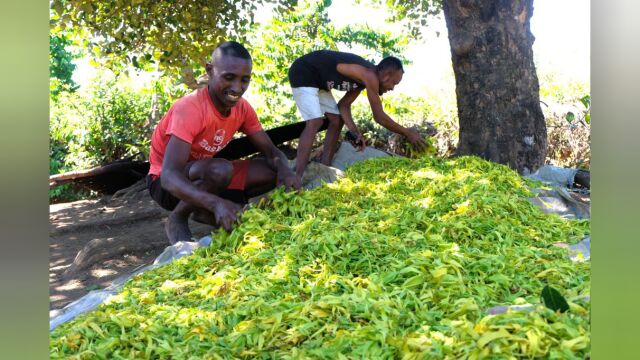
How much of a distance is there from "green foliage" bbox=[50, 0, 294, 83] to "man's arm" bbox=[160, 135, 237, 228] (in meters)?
3.38

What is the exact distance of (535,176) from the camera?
534 cm

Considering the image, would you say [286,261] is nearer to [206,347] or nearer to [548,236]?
[206,347]

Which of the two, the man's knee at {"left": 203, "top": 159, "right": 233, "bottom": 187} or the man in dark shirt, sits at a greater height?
the man in dark shirt

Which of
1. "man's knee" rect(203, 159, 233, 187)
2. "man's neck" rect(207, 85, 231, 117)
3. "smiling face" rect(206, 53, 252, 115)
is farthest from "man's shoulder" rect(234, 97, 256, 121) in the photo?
"man's knee" rect(203, 159, 233, 187)

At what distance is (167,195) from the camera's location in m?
4.40

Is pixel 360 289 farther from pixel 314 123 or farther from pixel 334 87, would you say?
pixel 334 87

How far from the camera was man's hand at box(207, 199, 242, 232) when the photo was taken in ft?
11.3

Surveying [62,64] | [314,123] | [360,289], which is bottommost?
[360,289]

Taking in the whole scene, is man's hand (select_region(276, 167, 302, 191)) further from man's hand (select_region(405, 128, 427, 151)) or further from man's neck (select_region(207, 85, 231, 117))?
man's hand (select_region(405, 128, 427, 151))

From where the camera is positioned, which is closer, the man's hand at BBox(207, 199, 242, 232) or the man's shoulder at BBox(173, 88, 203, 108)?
the man's hand at BBox(207, 199, 242, 232)

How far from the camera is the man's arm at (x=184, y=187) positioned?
3.49 metres

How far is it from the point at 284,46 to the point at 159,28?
348cm

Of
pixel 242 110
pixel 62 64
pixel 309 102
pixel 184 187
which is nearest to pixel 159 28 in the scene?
pixel 309 102

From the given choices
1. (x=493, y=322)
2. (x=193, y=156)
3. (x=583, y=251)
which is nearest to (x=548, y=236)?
(x=583, y=251)
